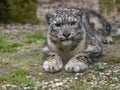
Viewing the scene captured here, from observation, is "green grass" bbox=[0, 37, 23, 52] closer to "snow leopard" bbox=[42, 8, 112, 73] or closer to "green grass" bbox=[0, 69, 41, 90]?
"snow leopard" bbox=[42, 8, 112, 73]

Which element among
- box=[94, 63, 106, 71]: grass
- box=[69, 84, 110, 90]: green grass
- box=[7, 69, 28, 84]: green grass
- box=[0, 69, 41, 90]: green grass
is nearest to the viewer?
box=[69, 84, 110, 90]: green grass

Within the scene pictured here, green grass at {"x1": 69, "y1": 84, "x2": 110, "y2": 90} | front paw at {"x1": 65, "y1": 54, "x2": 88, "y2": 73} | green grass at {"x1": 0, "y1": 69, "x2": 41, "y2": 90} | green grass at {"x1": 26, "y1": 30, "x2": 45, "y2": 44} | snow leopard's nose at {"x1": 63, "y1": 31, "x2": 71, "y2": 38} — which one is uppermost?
snow leopard's nose at {"x1": 63, "y1": 31, "x2": 71, "y2": 38}

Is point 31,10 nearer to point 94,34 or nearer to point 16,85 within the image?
point 94,34

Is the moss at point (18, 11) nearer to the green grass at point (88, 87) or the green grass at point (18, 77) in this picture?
the green grass at point (18, 77)

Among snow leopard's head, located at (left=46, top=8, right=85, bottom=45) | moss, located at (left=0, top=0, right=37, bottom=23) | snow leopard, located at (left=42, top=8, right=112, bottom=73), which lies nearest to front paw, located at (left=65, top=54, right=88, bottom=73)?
snow leopard, located at (left=42, top=8, right=112, bottom=73)

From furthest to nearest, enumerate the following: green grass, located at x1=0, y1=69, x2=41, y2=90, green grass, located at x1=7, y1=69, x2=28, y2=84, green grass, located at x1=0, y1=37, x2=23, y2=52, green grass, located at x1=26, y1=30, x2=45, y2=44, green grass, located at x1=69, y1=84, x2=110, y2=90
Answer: green grass, located at x1=26, y1=30, x2=45, y2=44, green grass, located at x1=0, y1=37, x2=23, y2=52, green grass, located at x1=7, y1=69, x2=28, y2=84, green grass, located at x1=0, y1=69, x2=41, y2=90, green grass, located at x1=69, y1=84, x2=110, y2=90

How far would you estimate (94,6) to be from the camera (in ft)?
65.1

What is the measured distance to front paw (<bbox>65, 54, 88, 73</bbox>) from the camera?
24.2 ft

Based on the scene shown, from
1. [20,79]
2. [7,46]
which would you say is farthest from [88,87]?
[7,46]

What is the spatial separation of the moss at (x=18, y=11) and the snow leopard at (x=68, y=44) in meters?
6.03

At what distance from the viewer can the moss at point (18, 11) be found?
46.0ft

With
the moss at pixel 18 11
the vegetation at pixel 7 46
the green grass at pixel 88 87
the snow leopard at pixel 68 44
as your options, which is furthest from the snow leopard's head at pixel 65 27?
the moss at pixel 18 11

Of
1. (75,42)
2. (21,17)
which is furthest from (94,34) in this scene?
(21,17)

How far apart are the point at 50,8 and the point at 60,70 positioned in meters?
12.3
